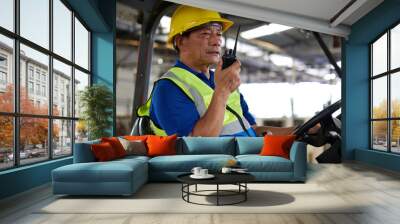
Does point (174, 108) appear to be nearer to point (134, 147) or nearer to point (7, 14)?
point (134, 147)

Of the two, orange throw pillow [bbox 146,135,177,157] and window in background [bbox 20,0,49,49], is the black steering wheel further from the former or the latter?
window in background [bbox 20,0,49,49]

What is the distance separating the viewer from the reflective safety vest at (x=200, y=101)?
22.4 ft

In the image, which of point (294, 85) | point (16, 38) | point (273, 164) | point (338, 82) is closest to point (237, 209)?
point (273, 164)

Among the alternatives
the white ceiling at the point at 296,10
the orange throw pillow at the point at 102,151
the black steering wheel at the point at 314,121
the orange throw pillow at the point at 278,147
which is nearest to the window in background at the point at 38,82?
the orange throw pillow at the point at 102,151

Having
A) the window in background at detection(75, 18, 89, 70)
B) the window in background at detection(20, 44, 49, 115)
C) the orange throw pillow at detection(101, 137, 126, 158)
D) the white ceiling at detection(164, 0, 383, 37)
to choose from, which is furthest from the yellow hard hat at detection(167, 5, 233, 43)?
the orange throw pillow at detection(101, 137, 126, 158)

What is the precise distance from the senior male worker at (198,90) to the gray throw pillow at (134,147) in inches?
40.1

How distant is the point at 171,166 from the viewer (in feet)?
17.2

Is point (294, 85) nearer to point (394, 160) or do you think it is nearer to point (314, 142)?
point (314, 142)

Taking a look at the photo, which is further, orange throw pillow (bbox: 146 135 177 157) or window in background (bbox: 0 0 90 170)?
orange throw pillow (bbox: 146 135 177 157)

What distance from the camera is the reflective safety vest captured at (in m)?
6.82

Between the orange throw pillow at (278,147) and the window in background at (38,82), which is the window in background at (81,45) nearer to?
the window in background at (38,82)

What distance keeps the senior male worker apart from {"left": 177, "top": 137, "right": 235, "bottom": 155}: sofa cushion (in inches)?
27.5

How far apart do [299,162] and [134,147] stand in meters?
2.40

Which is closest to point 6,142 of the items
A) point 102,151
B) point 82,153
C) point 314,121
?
point 82,153
